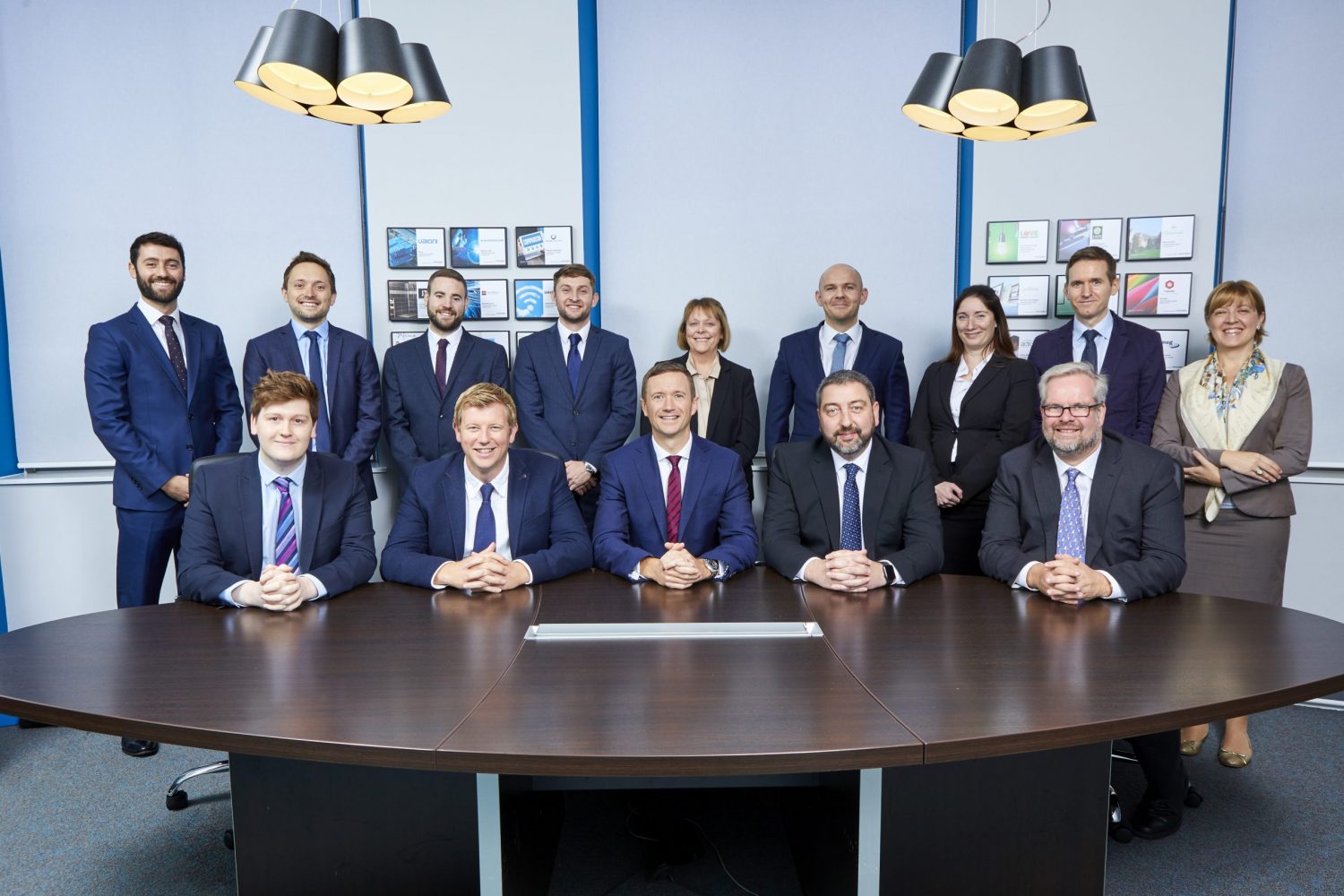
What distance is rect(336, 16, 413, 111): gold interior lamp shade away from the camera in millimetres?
2543

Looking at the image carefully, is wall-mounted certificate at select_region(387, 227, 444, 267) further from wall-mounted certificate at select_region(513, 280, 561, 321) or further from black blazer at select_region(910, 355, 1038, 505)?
black blazer at select_region(910, 355, 1038, 505)

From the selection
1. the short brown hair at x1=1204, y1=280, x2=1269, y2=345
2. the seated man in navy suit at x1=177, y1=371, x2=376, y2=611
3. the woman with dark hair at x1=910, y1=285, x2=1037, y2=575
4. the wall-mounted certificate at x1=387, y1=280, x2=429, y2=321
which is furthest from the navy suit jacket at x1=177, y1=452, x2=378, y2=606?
the short brown hair at x1=1204, y1=280, x2=1269, y2=345

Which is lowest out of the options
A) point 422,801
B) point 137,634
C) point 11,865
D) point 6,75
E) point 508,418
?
point 11,865

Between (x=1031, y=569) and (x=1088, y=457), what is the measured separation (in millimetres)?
517

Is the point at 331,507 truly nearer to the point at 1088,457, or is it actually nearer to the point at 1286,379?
the point at 1088,457

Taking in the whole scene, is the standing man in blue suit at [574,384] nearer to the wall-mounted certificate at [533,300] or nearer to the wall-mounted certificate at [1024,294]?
the wall-mounted certificate at [533,300]

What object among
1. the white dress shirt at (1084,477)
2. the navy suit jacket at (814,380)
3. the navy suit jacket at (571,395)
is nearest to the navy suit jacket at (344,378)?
the navy suit jacket at (571,395)

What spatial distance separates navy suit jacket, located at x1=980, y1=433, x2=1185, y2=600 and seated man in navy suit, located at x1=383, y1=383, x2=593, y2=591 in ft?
4.57

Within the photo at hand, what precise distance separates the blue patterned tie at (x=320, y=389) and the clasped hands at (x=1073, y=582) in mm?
3152

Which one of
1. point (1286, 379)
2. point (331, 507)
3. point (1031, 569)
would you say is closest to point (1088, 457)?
point (1031, 569)

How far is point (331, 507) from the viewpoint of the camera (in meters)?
2.77

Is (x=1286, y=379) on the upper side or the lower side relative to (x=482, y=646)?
upper

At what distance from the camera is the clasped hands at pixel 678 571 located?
2617 mm

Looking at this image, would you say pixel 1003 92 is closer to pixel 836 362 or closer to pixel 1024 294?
pixel 836 362
